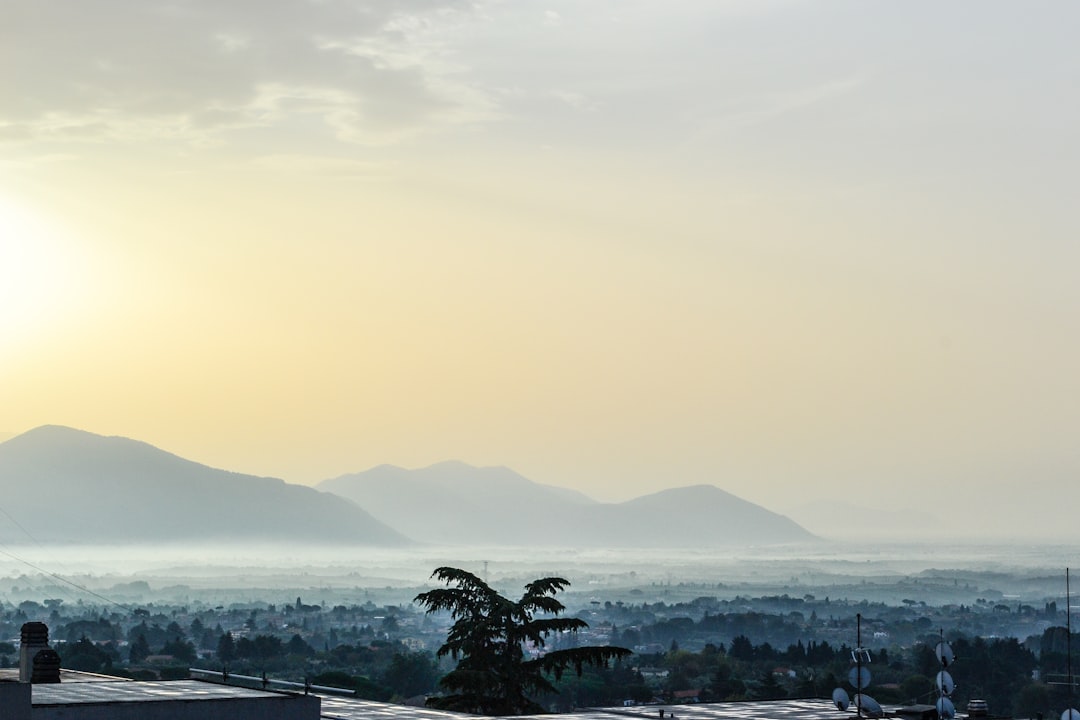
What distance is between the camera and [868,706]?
51000 millimetres

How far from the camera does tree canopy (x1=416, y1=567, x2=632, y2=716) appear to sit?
74312 millimetres

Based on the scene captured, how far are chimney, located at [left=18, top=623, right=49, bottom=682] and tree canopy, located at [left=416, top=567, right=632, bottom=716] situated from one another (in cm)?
2513

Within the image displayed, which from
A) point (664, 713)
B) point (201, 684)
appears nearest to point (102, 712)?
point (201, 684)

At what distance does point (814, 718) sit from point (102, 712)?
24052 mm

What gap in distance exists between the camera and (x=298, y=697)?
40562 mm

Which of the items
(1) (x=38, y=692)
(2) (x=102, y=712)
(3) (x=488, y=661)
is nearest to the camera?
(2) (x=102, y=712)

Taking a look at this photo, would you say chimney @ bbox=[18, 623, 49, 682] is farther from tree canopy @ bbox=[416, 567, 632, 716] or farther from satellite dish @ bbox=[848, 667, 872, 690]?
tree canopy @ bbox=[416, 567, 632, 716]

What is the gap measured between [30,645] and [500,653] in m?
32.1

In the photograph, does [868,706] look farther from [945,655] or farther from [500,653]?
[500,653]

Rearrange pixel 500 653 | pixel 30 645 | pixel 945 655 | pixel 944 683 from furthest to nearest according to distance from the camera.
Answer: pixel 500 653
pixel 945 655
pixel 30 645
pixel 944 683

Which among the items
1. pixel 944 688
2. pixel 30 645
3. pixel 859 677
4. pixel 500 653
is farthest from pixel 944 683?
pixel 500 653

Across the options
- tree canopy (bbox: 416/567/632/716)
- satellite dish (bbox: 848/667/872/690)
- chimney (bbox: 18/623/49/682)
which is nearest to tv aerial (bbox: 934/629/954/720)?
satellite dish (bbox: 848/667/872/690)

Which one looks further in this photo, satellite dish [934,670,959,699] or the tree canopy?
the tree canopy

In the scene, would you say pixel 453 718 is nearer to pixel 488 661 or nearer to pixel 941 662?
pixel 941 662
